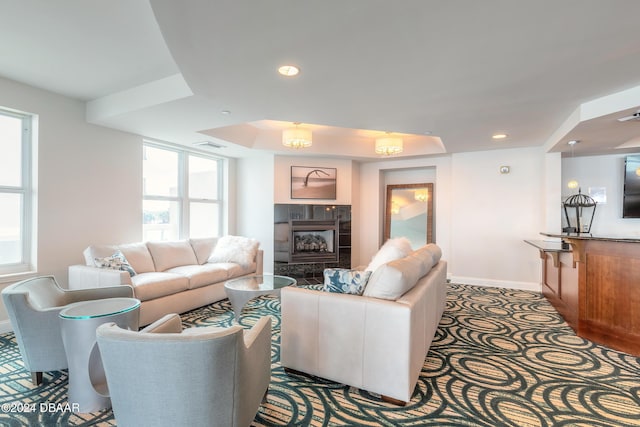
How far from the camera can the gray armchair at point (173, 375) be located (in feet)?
4.32

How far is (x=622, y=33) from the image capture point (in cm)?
199

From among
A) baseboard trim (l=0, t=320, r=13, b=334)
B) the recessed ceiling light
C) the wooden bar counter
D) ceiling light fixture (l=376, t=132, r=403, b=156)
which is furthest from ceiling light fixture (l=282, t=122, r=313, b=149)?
baseboard trim (l=0, t=320, r=13, b=334)

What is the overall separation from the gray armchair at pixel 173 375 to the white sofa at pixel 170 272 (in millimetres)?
2202

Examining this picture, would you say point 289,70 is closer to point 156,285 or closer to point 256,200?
point 156,285

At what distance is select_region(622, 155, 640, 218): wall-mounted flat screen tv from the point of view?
193 inches

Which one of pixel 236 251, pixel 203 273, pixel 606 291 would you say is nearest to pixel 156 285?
pixel 203 273

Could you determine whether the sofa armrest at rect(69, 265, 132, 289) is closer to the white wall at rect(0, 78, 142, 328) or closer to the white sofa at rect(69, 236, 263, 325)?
the white sofa at rect(69, 236, 263, 325)

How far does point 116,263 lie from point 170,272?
0.72m

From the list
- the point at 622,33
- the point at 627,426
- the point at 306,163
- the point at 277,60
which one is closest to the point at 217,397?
the point at 277,60

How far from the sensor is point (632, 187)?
195 inches

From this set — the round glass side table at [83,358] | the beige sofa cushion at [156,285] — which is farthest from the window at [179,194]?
the round glass side table at [83,358]

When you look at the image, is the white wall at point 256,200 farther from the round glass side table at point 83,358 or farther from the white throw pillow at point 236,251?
the round glass side table at point 83,358

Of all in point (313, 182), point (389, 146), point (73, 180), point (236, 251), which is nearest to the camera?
point (73, 180)

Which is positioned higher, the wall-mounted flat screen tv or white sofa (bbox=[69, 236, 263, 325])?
the wall-mounted flat screen tv
